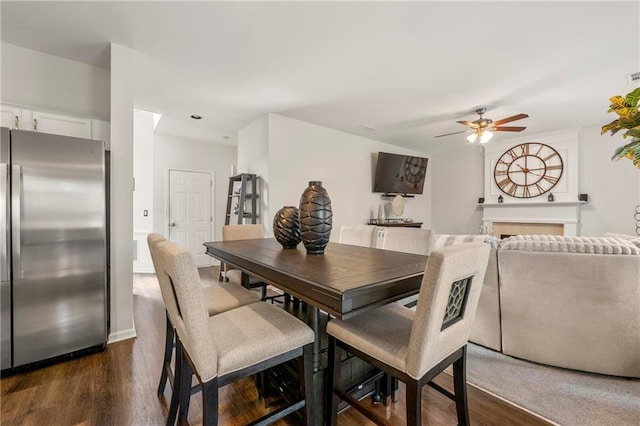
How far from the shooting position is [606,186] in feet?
14.8

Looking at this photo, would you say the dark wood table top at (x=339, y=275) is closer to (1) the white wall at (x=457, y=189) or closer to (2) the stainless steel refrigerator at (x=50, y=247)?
(2) the stainless steel refrigerator at (x=50, y=247)

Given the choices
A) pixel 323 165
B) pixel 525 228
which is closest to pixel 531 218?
pixel 525 228

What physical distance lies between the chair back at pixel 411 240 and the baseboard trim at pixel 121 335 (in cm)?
237

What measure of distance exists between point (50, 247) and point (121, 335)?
37.6 inches

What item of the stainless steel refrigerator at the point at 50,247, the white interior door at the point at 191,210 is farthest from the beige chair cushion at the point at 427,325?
the white interior door at the point at 191,210

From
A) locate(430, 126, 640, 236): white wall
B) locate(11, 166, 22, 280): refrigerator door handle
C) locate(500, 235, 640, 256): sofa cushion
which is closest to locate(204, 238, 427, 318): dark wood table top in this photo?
locate(500, 235, 640, 256): sofa cushion

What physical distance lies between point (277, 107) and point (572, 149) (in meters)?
4.96

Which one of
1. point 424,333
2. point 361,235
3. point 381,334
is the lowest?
point 381,334

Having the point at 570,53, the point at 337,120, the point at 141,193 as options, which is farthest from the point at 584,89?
the point at 141,193

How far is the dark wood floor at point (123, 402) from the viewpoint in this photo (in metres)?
1.52

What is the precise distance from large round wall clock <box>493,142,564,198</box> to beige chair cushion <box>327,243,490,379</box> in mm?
5111

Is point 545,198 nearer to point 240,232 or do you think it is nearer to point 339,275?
point 240,232

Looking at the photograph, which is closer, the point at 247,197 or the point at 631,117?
the point at 631,117

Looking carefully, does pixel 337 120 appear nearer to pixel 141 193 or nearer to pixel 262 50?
pixel 262 50
